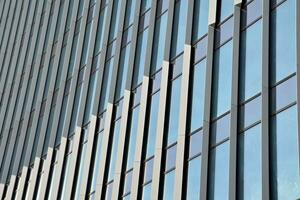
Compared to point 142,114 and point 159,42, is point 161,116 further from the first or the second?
point 159,42

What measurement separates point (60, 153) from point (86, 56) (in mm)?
5645

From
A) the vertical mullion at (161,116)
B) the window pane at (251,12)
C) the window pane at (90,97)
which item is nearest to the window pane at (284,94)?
the window pane at (251,12)

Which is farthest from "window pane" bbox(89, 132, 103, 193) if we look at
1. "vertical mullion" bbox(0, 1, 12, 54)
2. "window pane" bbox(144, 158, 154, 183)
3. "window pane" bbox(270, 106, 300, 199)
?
"vertical mullion" bbox(0, 1, 12, 54)

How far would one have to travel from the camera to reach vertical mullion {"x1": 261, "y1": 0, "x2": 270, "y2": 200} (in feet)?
76.2

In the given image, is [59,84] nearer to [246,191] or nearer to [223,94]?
[223,94]

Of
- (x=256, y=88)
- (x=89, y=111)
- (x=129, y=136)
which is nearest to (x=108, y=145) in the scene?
(x=129, y=136)

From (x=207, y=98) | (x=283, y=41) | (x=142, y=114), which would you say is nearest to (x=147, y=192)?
(x=142, y=114)

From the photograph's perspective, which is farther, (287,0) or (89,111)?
(89,111)

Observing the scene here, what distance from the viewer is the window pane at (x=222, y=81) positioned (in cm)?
2713

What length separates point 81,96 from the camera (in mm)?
39469

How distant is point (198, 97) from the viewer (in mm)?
28750

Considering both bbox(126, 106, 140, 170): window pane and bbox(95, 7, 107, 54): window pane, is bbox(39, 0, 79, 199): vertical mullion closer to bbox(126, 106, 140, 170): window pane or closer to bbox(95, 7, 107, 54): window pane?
bbox(95, 7, 107, 54): window pane

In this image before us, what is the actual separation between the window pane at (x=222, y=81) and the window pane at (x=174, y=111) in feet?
7.80

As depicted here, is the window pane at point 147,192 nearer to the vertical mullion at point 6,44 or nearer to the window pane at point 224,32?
the window pane at point 224,32
